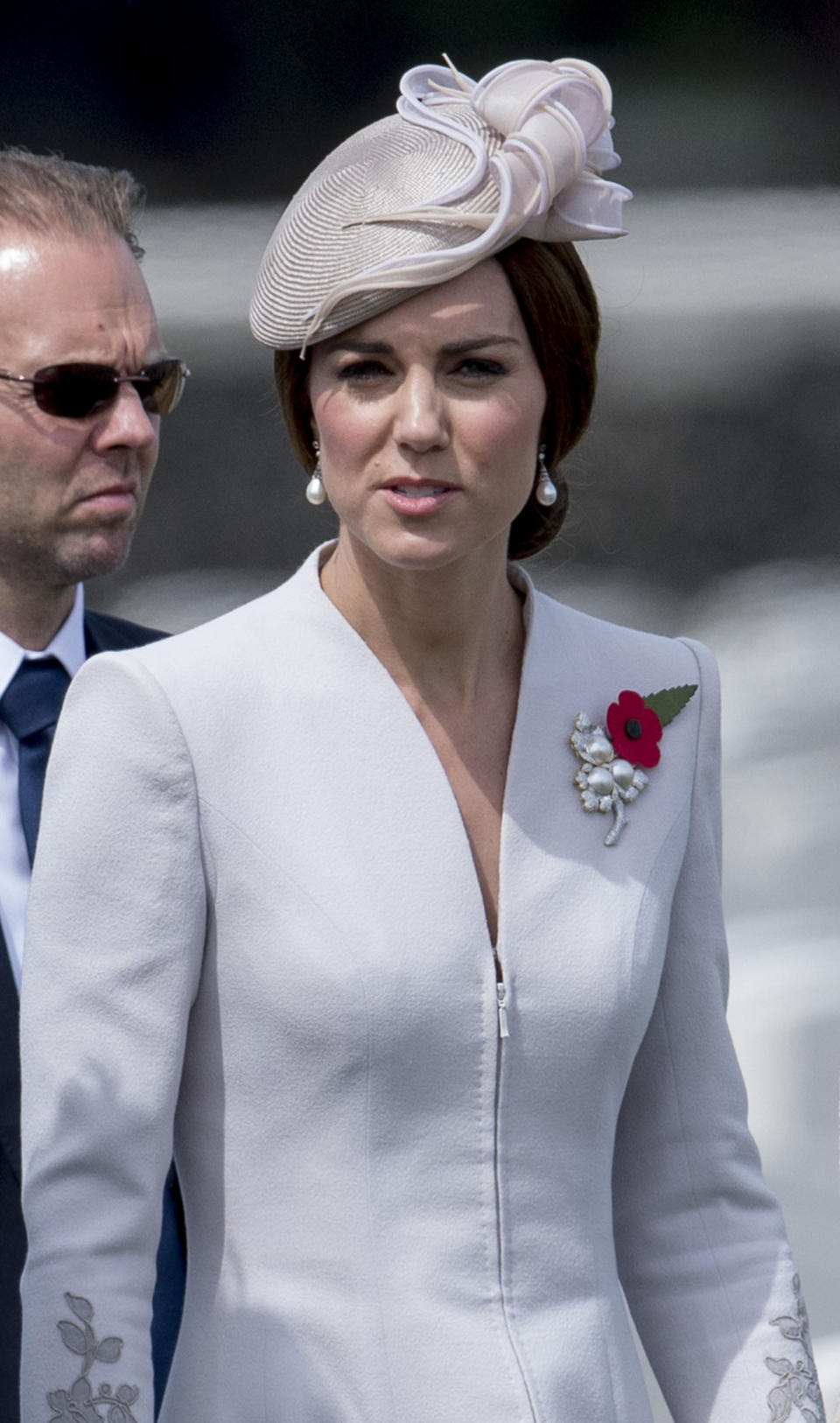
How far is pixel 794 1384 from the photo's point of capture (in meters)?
2.15

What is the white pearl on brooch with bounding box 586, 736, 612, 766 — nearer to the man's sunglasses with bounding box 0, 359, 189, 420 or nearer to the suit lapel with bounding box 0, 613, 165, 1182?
the suit lapel with bounding box 0, 613, 165, 1182

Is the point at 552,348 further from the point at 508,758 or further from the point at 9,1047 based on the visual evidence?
the point at 9,1047

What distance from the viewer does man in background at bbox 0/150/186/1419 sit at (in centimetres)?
266

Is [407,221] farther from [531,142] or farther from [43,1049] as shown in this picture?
[43,1049]

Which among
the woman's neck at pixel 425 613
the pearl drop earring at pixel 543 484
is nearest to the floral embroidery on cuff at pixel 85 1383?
the woman's neck at pixel 425 613

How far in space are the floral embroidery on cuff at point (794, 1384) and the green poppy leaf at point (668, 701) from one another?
57cm

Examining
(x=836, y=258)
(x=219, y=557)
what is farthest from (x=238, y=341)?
(x=836, y=258)

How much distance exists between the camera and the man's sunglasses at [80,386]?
2.70 meters

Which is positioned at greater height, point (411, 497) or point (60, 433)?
point (60, 433)

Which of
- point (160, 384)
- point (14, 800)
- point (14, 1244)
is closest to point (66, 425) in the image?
point (160, 384)

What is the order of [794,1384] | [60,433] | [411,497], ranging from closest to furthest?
1. [411,497]
2. [794,1384]
3. [60,433]

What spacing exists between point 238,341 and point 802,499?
171 centimetres

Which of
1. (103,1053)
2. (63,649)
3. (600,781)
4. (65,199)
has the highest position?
(65,199)

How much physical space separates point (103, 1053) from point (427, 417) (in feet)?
1.94
